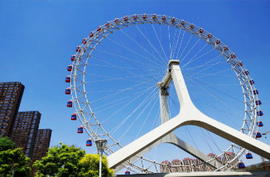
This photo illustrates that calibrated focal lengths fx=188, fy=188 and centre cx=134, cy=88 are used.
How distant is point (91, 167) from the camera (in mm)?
14375

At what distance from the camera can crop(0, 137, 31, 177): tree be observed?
16234 millimetres

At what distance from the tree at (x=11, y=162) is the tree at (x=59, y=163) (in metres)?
3.06

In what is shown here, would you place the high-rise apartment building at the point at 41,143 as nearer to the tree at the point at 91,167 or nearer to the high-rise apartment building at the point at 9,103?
the high-rise apartment building at the point at 9,103

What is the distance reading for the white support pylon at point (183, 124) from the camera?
49.2ft

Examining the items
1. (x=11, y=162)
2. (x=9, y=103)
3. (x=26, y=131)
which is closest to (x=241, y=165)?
(x=11, y=162)

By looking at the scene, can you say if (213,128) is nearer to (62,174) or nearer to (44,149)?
(62,174)

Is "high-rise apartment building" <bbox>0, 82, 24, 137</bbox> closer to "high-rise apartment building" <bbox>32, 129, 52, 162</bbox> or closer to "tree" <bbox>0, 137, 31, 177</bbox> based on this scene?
"high-rise apartment building" <bbox>32, 129, 52, 162</bbox>

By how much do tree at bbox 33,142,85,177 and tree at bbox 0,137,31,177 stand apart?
306 cm

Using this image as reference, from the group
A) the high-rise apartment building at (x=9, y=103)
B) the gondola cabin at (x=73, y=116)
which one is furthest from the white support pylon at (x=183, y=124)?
the high-rise apartment building at (x=9, y=103)

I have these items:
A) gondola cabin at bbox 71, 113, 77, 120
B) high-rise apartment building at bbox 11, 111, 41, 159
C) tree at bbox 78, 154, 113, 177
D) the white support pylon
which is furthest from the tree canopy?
high-rise apartment building at bbox 11, 111, 41, 159

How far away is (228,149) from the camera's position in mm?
22781

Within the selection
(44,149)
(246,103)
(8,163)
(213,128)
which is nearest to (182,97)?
(213,128)

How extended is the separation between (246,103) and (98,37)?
21.4 metres

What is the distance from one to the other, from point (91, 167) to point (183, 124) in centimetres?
913
